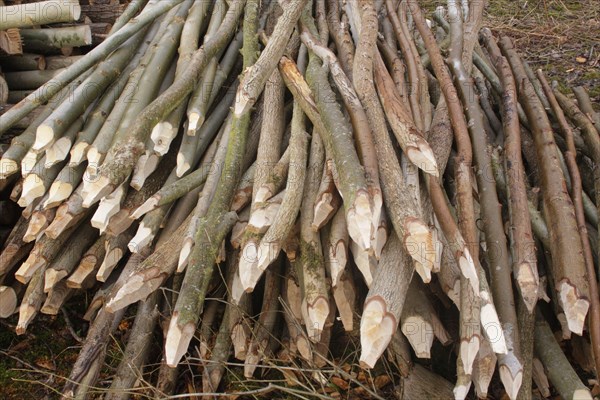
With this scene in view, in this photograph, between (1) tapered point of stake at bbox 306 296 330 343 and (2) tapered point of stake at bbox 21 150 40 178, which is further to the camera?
(2) tapered point of stake at bbox 21 150 40 178

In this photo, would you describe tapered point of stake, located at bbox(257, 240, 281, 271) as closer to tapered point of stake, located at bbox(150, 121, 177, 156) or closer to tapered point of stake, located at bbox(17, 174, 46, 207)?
tapered point of stake, located at bbox(150, 121, 177, 156)

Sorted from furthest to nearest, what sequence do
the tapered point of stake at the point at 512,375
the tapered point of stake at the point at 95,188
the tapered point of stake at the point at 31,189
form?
the tapered point of stake at the point at 31,189 → the tapered point of stake at the point at 95,188 → the tapered point of stake at the point at 512,375

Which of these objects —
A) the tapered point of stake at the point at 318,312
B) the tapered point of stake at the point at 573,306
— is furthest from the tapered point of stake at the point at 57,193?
the tapered point of stake at the point at 573,306

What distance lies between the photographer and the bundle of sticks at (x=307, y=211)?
216 cm

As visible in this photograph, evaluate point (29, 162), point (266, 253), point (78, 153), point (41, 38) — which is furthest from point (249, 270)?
point (41, 38)

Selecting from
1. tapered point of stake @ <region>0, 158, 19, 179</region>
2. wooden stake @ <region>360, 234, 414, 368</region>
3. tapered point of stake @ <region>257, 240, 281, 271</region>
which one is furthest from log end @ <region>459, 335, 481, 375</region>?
tapered point of stake @ <region>0, 158, 19, 179</region>

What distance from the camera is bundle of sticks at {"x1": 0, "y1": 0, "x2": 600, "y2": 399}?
2158mm

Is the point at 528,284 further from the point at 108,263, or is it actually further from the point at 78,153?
the point at 78,153

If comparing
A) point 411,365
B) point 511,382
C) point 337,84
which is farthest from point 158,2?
point 511,382

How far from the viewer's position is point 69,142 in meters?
2.88

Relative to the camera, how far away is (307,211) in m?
2.35

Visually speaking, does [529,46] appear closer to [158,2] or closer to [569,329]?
[158,2]

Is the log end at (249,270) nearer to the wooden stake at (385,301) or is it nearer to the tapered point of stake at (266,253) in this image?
the tapered point of stake at (266,253)

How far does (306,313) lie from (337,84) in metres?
1.13
